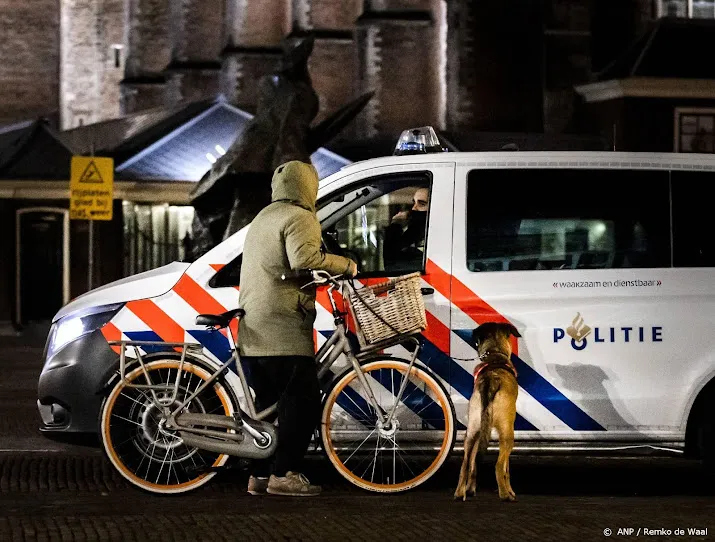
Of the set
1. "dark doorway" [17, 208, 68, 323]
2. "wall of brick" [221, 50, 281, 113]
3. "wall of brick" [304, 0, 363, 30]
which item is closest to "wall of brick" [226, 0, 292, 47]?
"wall of brick" [221, 50, 281, 113]

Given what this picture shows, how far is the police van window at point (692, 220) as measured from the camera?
29.0 ft

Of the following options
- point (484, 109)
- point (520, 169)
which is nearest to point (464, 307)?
point (520, 169)

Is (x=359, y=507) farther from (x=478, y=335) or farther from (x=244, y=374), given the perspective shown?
(x=478, y=335)

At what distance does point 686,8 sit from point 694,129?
2.88 meters

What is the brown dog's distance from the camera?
322 inches

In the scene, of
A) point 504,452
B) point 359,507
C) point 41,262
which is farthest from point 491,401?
point 41,262

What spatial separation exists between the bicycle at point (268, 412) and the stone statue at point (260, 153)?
1410cm

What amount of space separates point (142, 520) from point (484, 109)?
2478 cm

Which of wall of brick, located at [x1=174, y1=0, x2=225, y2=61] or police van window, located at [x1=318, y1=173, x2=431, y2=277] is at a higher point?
wall of brick, located at [x1=174, y1=0, x2=225, y2=61]

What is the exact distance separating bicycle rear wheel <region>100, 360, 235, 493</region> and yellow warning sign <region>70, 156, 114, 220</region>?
10917mm

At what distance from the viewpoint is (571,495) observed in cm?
887

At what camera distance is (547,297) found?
870cm

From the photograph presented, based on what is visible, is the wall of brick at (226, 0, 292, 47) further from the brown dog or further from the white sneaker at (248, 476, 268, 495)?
the brown dog

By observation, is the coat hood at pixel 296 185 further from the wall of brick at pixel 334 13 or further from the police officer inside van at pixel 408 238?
the wall of brick at pixel 334 13
